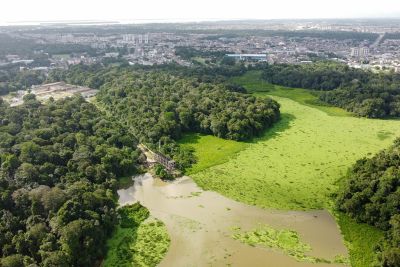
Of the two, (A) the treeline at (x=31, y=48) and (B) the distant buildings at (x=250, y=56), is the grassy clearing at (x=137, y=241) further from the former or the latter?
(A) the treeline at (x=31, y=48)

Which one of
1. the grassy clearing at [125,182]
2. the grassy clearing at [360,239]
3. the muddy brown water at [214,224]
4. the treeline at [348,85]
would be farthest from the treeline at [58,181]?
the treeline at [348,85]

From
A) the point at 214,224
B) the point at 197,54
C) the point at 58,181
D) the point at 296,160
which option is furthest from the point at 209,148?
the point at 197,54

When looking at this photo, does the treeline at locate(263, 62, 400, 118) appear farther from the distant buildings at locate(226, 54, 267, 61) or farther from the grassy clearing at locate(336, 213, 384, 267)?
the grassy clearing at locate(336, 213, 384, 267)

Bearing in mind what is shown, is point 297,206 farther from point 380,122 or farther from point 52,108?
Result: point 52,108

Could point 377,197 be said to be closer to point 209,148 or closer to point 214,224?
point 214,224

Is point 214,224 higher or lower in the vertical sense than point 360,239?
lower

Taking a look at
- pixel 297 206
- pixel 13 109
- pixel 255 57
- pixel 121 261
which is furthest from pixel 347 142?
pixel 255 57
